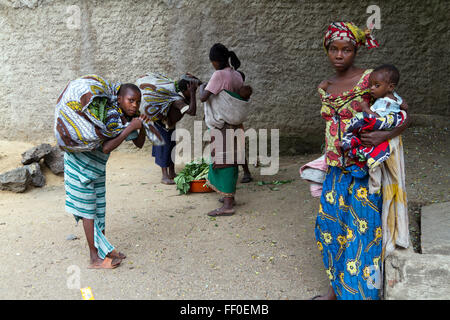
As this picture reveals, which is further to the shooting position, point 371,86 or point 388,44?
point 388,44

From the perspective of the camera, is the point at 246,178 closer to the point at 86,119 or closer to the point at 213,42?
the point at 213,42

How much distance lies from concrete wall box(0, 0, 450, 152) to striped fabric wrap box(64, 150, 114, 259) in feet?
12.8

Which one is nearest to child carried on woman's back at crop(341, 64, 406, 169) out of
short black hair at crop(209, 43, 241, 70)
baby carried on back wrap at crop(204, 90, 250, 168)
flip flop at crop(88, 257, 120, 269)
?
flip flop at crop(88, 257, 120, 269)

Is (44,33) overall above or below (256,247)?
above

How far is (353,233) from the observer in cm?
260

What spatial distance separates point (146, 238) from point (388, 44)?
187 inches

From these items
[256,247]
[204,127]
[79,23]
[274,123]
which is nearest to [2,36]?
[79,23]

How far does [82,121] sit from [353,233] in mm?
1944

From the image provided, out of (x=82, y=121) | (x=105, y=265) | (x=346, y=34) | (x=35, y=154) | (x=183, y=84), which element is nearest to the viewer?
(x=346, y=34)

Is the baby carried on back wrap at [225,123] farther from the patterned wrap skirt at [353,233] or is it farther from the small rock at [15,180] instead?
the small rock at [15,180]

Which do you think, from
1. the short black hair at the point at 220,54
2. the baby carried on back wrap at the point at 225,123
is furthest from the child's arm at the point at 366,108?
the short black hair at the point at 220,54

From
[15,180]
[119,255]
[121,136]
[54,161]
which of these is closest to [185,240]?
[119,255]
